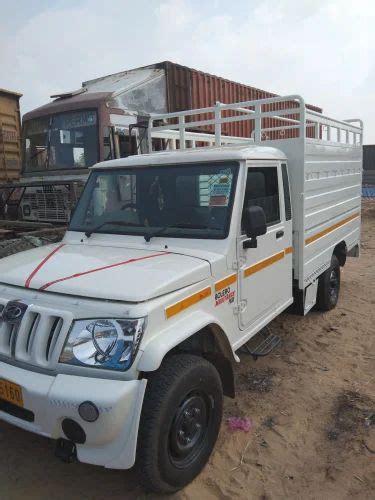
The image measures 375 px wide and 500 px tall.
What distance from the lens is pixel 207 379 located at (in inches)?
104

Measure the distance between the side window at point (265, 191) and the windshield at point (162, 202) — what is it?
199mm

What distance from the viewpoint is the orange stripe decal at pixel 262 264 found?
3.28 m

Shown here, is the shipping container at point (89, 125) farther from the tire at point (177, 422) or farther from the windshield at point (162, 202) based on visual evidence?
the tire at point (177, 422)

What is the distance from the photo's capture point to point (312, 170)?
168 inches

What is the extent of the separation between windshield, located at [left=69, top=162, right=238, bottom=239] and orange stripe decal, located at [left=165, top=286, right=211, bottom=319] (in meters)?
0.47

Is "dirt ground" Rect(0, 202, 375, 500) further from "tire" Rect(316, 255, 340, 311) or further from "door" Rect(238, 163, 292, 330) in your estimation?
"tire" Rect(316, 255, 340, 311)

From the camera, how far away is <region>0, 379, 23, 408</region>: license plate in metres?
2.27

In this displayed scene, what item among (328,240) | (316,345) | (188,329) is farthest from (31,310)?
(328,240)

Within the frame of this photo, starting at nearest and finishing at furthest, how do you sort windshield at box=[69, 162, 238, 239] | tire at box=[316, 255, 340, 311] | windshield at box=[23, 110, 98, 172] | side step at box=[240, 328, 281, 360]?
windshield at box=[69, 162, 238, 239] → side step at box=[240, 328, 281, 360] → tire at box=[316, 255, 340, 311] → windshield at box=[23, 110, 98, 172]

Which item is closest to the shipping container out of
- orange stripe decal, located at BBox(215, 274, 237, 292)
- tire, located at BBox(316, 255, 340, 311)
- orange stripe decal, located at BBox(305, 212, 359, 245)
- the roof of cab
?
orange stripe decal, located at BBox(305, 212, 359, 245)

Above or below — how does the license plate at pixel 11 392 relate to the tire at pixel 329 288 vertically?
above

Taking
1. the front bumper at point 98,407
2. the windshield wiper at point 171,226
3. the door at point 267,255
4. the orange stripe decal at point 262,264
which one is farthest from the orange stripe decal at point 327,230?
the front bumper at point 98,407

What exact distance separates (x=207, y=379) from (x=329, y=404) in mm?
1459

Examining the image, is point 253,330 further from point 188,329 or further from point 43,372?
point 43,372
